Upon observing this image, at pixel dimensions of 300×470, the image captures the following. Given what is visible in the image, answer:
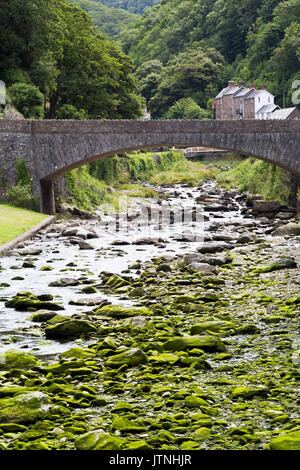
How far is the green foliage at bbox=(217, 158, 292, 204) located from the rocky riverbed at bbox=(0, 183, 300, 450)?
16.7 meters

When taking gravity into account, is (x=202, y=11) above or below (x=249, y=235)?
above

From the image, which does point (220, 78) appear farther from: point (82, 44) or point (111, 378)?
point (111, 378)

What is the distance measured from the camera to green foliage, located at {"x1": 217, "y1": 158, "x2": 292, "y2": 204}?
140 ft

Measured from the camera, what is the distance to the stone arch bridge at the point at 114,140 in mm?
36156

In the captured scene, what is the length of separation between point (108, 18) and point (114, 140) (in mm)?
165051

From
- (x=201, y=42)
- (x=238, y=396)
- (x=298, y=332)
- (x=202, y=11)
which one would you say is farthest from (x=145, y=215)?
(x=202, y=11)

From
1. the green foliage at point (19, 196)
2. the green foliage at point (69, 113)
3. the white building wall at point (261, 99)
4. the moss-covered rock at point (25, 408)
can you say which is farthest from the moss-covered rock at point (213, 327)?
the white building wall at point (261, 99)

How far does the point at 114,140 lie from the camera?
3656cm

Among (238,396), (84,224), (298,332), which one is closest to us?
(238,396)

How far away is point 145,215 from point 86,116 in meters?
15.6

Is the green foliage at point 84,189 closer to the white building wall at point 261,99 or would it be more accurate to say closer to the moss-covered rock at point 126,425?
the moss-covered rock at point 126,425

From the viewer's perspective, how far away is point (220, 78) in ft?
362

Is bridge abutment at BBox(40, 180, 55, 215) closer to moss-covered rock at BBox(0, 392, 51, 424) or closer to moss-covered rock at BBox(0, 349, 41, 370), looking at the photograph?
moss-covered rock at BBox(0, 349, 41, 370)

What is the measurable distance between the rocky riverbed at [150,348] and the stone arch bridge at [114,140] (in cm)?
1136
